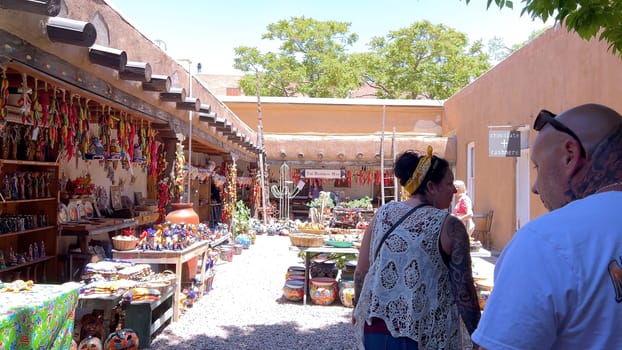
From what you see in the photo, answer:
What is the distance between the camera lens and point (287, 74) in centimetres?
3092

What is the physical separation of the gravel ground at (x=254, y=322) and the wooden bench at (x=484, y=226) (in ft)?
20.6

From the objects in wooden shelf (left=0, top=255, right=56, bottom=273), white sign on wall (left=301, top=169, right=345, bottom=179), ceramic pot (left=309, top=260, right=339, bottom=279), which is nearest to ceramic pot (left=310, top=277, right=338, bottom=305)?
ceramic pot (left=309, top=260, right=339, bottom=279)

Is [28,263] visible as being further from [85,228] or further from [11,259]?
[85,228]

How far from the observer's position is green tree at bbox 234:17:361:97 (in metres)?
30.6

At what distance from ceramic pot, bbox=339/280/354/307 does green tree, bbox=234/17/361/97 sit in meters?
24.0

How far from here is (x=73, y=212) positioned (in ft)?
25.2

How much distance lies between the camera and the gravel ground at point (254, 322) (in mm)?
5383

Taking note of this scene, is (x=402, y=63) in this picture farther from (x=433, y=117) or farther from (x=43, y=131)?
(x=43, y=131)

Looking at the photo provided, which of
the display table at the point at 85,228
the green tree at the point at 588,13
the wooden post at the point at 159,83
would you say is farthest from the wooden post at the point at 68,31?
the display table at the point at 85,228

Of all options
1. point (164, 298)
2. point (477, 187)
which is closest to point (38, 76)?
point (164, 298)

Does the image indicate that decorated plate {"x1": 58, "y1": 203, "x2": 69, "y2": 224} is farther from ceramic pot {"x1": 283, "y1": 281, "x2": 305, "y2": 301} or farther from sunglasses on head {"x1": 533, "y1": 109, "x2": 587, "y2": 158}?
sunglasses on head {"x1": 533, "y1": 109, "x2": 587, "y2": 158}

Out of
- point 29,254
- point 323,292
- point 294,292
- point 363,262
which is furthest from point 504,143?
point 29,254

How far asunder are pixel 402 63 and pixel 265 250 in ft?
69.9

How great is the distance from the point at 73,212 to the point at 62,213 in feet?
1.04
